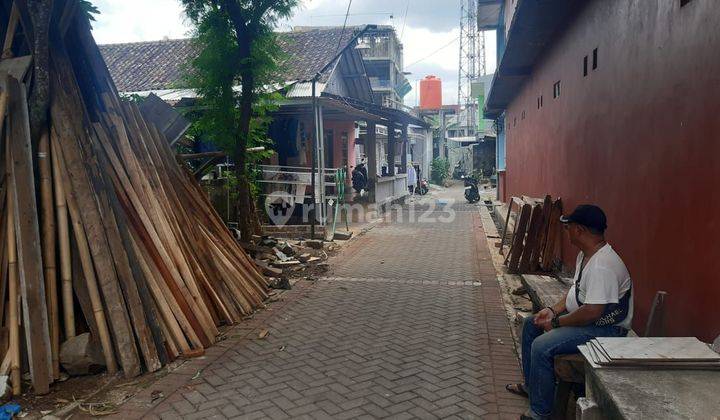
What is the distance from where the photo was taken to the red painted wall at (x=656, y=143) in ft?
9.86

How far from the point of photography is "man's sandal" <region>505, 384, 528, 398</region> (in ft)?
12.6

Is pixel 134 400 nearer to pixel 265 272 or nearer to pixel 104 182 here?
pixel 104 182

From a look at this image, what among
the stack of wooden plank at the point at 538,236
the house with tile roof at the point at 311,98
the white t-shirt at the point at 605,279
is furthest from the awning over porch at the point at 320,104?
the white t-shirt at the point at 605,279

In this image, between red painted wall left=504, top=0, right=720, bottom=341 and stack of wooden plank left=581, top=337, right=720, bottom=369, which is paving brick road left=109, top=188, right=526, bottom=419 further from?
red painted wall left=504, top=0, right=720, bottom=341

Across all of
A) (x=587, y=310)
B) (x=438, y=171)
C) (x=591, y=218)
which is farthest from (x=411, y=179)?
(x=587, y=310)

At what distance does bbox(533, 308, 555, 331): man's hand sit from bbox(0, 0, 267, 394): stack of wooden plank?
117 inches

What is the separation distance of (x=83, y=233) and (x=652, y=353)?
13.8 ft

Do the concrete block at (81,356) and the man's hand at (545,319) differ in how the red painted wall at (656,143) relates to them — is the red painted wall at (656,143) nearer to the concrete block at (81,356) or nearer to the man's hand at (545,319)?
the man's hand at (545,319)

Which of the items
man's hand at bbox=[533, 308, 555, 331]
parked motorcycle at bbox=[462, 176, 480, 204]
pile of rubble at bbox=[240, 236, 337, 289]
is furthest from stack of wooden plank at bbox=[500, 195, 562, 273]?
parked motorcycle at bbox=[462, 176, 480, 204]

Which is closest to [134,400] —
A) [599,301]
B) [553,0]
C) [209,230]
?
[209,230]

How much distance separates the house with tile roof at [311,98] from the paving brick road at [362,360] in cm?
567

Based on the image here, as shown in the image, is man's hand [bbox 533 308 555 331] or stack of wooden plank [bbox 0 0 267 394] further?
stack of wooden plank [bbox 0 0 267 394]

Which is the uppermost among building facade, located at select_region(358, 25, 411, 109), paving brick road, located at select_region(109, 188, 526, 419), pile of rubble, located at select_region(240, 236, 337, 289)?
building facade, located at select_region(358, 25, 411, 109)

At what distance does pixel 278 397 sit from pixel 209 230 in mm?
3027
